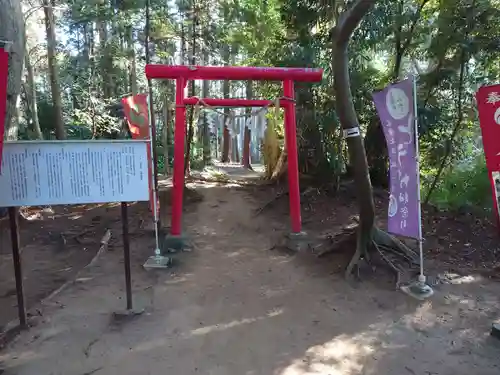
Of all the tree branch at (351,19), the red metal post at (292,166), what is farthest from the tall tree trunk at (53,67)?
the tree branch at (351,19)

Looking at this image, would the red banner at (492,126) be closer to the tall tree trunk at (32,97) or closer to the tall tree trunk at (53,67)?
the tall tree trunk at (53,67)

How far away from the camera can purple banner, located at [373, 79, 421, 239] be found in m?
4.57

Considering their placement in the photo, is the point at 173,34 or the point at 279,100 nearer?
the point at 279,100

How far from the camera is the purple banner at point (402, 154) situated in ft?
15.0

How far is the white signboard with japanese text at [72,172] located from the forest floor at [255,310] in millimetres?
1385

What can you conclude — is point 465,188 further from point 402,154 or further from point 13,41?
point 13,41

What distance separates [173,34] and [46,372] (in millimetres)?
9408

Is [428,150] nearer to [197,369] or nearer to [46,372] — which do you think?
[197,369]

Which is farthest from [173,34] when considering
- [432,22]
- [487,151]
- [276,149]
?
[487,151]

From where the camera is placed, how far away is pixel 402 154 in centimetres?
474

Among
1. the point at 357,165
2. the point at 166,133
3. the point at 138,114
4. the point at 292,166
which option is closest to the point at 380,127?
the point at 292,166

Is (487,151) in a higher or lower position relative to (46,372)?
higher

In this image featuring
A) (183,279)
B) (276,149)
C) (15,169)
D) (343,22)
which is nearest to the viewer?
(15,169)

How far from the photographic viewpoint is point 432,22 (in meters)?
7.55
